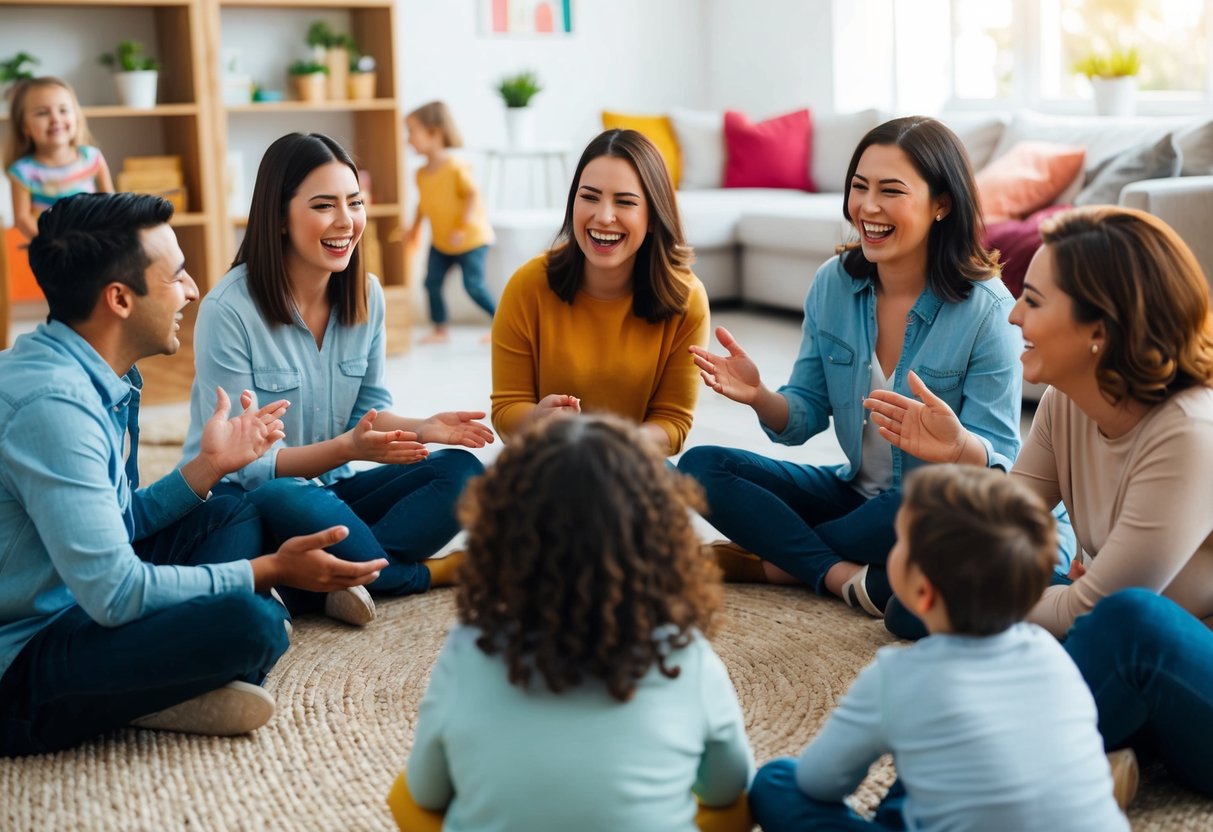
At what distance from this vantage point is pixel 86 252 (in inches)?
67.0

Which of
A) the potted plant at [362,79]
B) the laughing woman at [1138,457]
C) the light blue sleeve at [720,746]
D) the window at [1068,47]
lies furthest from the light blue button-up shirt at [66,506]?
the window at [1068,47]

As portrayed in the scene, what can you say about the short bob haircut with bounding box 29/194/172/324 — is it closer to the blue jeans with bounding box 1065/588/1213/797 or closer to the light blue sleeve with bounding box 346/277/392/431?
the light blue sleeve with bounding box 346/277/392/431

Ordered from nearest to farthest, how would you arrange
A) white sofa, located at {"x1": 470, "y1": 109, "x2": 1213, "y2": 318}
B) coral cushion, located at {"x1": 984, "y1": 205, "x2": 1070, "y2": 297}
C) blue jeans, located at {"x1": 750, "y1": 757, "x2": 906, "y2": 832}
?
1. blue jeans, located at {"x1": 750, "y1": 757, "x2": 906, "y2": 832}
2. coral cushion, located at {"x1": 984, "y1": 205, "x2": 1070, "y2": 297}
3. white sofa, located at {"x1": 470, "y1": 109, "x2": 1213, "y2": 318}

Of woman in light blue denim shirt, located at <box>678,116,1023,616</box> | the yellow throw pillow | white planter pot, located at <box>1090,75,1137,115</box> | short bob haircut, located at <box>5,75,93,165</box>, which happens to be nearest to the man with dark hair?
woman in light blue denim shirt, located at <box>678,116,1023,616</box>

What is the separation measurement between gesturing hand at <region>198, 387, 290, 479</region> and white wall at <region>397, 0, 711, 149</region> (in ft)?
14.6

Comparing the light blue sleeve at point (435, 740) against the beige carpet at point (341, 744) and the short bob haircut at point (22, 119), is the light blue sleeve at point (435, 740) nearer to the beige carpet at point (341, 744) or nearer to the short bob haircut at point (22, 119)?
the beige carpet at point (341, 744)

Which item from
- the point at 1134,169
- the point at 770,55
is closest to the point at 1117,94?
the point at 1134,169

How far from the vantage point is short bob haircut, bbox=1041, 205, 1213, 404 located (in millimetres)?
1547

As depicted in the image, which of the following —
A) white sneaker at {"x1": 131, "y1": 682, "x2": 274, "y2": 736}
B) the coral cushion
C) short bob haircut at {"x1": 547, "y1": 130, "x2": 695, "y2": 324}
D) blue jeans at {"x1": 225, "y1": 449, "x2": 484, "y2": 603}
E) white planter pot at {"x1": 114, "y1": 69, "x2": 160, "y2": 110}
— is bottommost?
white sneaker at {"x1": 131, "y1": 682, "x2": 274, "y2": 736}

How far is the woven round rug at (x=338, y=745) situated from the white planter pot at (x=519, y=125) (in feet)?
13.9

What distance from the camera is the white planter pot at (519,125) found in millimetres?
6172

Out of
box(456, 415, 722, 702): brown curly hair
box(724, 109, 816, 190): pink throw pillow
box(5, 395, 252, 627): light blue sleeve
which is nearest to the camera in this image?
box(456, 415, 722, 702): brown curly hair

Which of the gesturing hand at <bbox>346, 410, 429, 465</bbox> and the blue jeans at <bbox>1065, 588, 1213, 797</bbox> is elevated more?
the gesturing hand at <bbox>346, 410, 429, 465</bbox>

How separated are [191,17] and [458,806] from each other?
4.08 meters
